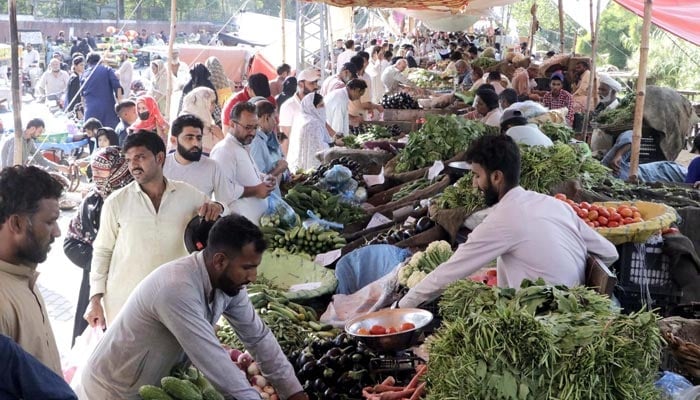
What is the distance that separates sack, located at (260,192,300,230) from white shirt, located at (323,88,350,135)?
13.2 ft

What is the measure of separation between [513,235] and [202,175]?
248cm

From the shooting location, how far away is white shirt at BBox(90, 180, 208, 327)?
4477mm

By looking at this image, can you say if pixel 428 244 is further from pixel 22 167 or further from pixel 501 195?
pixel 22 167

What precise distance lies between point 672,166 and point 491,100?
2087 millimetres

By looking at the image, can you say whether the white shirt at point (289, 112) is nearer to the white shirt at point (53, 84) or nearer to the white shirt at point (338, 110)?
the white shirt at point (338, 110)

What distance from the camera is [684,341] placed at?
3.52 meters

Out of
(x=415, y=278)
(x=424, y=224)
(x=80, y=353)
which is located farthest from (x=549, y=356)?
(x=424, y=224)

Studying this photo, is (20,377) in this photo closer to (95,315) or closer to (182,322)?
(182,322)

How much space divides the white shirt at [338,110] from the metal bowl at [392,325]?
6568mm

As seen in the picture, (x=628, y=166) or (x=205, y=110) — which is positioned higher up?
(x=205, y=110)

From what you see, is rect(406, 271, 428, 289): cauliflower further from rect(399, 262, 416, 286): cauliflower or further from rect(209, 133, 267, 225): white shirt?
rect(209, 133, 267, 225): white shirt

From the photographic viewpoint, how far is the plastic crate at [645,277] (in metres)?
4.82

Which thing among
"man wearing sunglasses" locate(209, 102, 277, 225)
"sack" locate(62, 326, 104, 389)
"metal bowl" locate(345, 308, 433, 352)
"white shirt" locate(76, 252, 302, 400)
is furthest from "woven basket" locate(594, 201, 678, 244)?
"sack" locate(62, 326, 104, 389)

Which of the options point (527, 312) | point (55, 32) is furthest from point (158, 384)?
point (55, 32)
